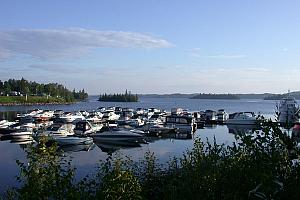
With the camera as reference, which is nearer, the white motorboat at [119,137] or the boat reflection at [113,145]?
the boat reflection at [113,145]

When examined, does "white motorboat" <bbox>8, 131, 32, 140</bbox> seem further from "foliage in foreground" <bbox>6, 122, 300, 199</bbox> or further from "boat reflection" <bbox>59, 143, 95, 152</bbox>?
"foliage in foreground" <bbox>6, 122, 300, 199</bbox>

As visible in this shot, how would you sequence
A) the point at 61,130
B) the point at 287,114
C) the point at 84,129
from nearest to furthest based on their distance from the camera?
the point at 287,114
the point at 61,130
the point at 84,129

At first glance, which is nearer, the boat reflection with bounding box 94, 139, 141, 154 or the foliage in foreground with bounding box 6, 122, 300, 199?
the foliage in foreground with bounding box 6, 122, 300, 199

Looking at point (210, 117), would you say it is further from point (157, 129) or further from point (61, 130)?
point (61, 130)

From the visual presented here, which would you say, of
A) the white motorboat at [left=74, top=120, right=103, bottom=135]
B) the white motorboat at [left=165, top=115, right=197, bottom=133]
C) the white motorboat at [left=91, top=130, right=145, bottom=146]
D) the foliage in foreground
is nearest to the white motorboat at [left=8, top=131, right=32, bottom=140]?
the white motorboat at [left=74, top=120, right=103, bottom=135]

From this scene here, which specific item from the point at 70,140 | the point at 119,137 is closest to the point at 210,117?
the point at 119,137

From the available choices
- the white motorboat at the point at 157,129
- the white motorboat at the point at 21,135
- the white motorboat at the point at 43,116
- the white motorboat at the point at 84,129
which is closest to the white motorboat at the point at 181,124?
the white motorboat at the point at 157,129

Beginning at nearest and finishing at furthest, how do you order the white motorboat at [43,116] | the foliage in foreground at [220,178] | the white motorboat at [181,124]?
the foliage in foreground at [220,178]
the white motorboat at [181,124]
the white motorboat at [43,116]

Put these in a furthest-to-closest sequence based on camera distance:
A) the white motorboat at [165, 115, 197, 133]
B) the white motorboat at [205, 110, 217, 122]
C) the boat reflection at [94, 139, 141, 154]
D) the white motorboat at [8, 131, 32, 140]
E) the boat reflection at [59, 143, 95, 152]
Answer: the white motorboat at [205, 110, 217, 122]
the white motorboat at [165, 115, 197, 133]
the white motorboat at [8, 131, 32, 140]
the boat reflection at [94, 139, 141, 154]
the boat reflection at [59, 143, 95, 152]

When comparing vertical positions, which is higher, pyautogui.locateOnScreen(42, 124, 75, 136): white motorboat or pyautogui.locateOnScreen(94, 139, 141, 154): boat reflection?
pyautogui.locateOnScreen(42, 124, 75, 136): white motorboat

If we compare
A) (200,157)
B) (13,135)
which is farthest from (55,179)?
(13,135)

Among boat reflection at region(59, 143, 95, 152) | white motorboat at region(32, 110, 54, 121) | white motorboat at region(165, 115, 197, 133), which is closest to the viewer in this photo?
boat reflection at region(59, 143, 95, 152)

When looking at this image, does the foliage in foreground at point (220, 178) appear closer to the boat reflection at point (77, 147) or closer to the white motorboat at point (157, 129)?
the boat reflection at point (77, 147)

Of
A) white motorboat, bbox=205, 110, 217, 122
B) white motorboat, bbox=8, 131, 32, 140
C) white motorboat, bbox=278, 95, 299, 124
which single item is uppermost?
white motorboat, bbox=278, 95, 299, 124
